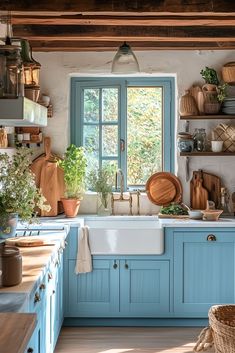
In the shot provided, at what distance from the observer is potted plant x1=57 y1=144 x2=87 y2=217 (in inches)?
208

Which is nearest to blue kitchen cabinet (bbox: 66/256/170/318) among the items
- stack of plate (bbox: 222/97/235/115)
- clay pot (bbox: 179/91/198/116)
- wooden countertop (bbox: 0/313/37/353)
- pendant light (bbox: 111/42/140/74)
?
clay pot (bbox: 179/91/198/116)

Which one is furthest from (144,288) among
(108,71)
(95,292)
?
(108,71)

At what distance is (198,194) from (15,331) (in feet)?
12.2

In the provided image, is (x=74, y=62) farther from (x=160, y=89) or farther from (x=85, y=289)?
(x=85, y=289)

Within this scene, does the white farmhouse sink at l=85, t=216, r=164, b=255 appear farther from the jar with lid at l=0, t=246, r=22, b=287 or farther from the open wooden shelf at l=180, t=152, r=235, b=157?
the jar with lid at l=0, t=246, r=22, b=287

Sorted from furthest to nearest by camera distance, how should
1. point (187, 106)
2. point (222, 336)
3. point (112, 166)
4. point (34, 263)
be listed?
point (112, 166), point (187, 106), point (34, 263), point (222, 336)

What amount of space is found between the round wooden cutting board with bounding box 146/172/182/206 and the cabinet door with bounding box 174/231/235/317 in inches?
25.4

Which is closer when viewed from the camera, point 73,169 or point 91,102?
point 73,169

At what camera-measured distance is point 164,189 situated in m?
5.50

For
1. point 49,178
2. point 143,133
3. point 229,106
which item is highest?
point 229,106

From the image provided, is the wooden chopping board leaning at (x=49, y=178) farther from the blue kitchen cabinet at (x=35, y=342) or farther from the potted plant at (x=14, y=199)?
the blue kitchen cabinet at (x=35, y=342)

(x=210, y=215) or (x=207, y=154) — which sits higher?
(x=207, y=154)

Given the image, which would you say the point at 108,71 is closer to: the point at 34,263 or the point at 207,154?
the point at 207,154

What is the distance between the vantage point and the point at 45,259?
3381mm
